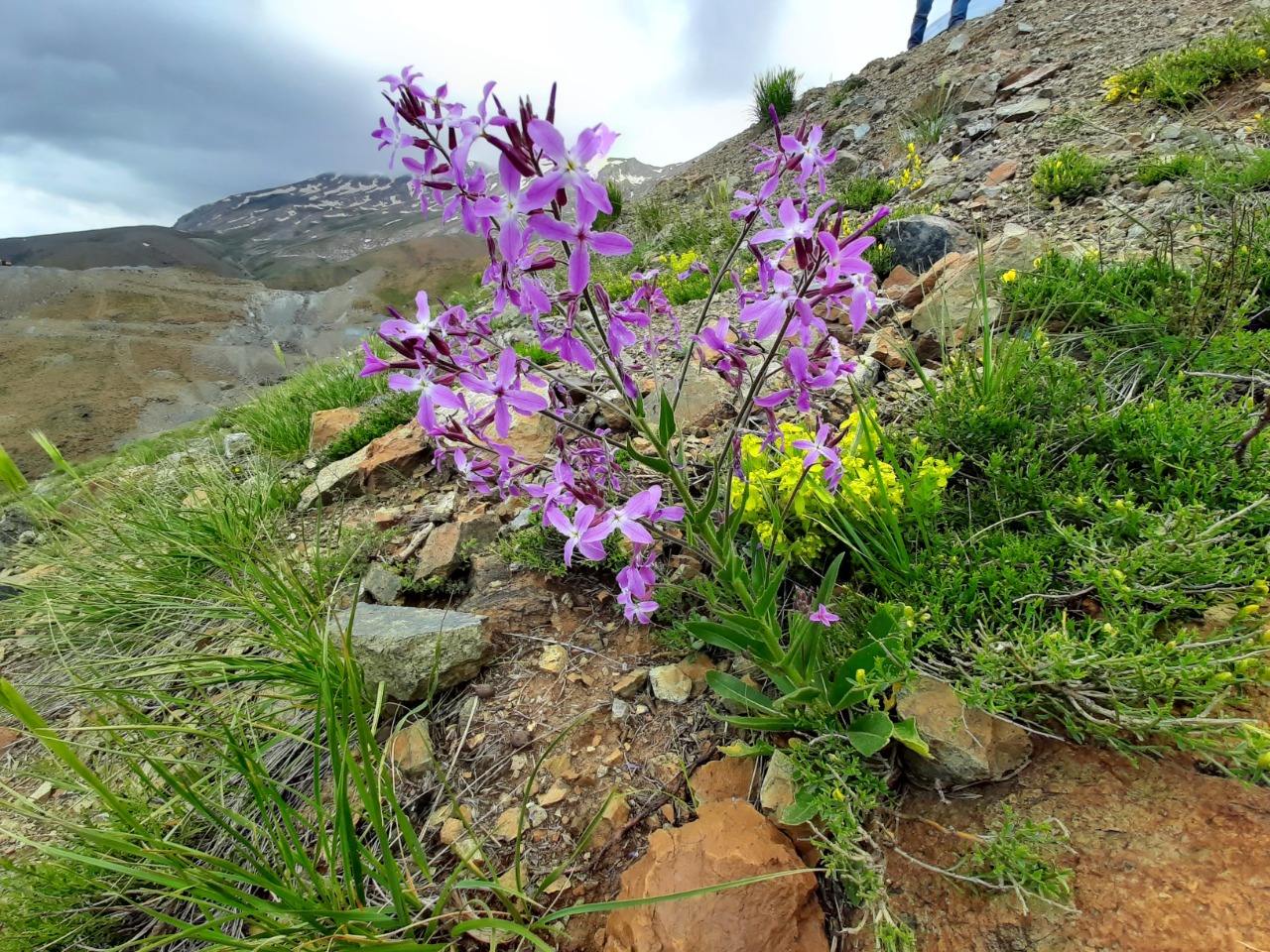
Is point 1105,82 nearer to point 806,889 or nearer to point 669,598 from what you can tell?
point 669,598

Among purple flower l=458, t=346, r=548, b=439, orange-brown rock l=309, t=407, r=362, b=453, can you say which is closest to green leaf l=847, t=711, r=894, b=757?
purple flower l=458, t=346, r=548, b=439

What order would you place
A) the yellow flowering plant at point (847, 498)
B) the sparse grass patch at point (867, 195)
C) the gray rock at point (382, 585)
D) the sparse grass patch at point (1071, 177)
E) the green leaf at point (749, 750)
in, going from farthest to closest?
the sparse grass patch at point (867, 195), the sparse grass patch at point (1071, 177), the gray rock at point (382, 585), the yellow flowering plant at point (847, 498), the green leaf at point (749, 750)

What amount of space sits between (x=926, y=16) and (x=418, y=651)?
56.5 ft

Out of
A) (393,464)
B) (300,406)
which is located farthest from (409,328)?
(300,406)

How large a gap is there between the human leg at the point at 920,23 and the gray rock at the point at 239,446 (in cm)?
1629

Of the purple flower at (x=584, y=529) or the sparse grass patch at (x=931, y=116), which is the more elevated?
the sparse grass patch at (x=931, y=116)

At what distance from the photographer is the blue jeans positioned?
12.4 metres

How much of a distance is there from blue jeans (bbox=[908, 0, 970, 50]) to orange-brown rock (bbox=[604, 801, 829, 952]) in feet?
56.0

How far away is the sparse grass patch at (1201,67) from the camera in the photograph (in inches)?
214

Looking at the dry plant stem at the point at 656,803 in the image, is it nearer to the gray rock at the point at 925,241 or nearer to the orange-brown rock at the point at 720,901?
the orange-brown rock at the point at 720,901

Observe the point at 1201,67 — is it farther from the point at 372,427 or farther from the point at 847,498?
the point at 372,427

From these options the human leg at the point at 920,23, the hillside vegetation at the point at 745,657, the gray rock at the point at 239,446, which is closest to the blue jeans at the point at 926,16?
the human leg at the point at 920,23

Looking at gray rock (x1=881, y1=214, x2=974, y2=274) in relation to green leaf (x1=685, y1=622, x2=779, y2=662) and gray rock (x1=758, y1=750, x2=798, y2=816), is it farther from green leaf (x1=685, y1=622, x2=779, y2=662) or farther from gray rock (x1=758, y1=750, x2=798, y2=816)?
gray rock (x1=758, y1=750, x2=798, y2=816)

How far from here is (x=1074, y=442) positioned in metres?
2.54
